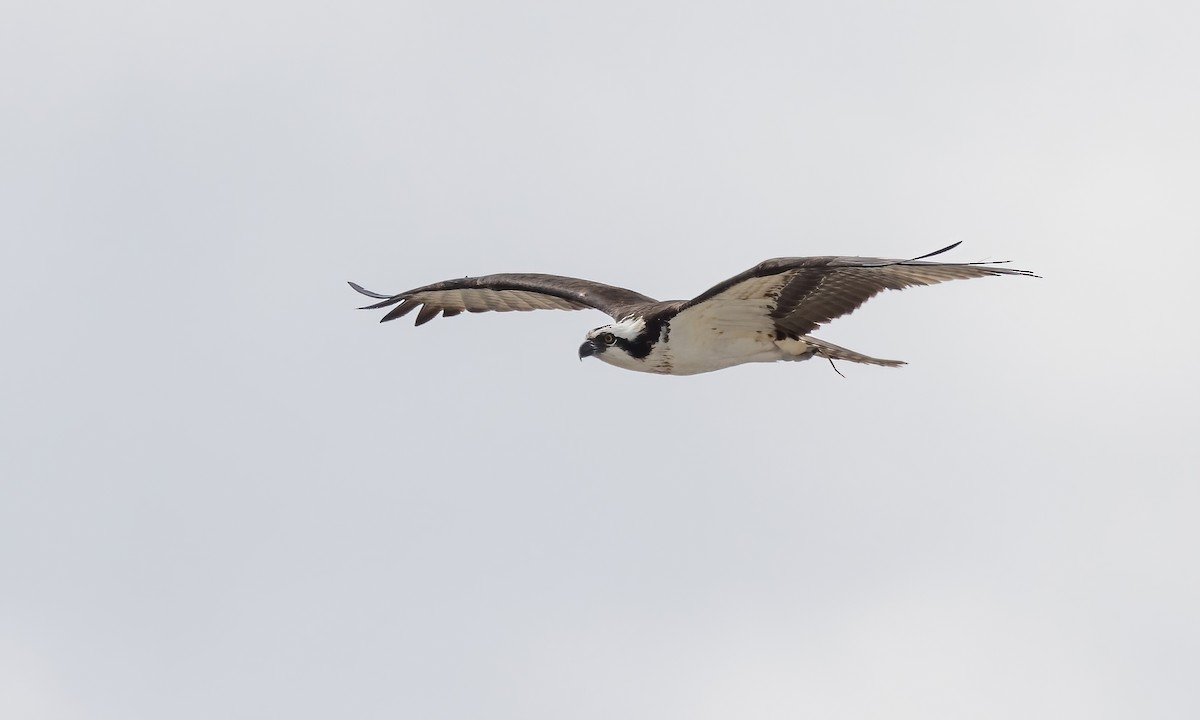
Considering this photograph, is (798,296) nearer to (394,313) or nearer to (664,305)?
(664,305)

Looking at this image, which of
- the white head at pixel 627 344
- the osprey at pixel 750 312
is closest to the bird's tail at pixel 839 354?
the osprey at pixel 750 312

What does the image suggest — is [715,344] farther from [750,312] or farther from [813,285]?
[813,285]

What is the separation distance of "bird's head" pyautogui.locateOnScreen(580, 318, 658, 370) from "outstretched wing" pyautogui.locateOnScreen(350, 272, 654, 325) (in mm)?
469

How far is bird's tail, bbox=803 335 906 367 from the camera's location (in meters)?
18.1

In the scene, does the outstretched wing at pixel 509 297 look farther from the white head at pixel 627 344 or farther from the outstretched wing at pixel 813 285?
the outstretched wing at pixel 813 285

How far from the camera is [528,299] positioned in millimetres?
21703

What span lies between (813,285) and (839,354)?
6.67 ft

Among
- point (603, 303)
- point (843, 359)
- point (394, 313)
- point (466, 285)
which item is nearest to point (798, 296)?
point (843, 359)

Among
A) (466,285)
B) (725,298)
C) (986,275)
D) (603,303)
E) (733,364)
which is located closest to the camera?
(986,275)

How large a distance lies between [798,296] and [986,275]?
2085 millimetres

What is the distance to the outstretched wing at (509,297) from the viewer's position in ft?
65.3

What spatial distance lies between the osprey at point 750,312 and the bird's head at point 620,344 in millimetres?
10

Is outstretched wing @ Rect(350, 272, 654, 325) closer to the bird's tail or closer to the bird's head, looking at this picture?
the bird's head

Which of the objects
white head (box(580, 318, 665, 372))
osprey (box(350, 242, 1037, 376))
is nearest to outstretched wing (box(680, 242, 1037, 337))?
osprey (box(350, 242, 1037, 376))
